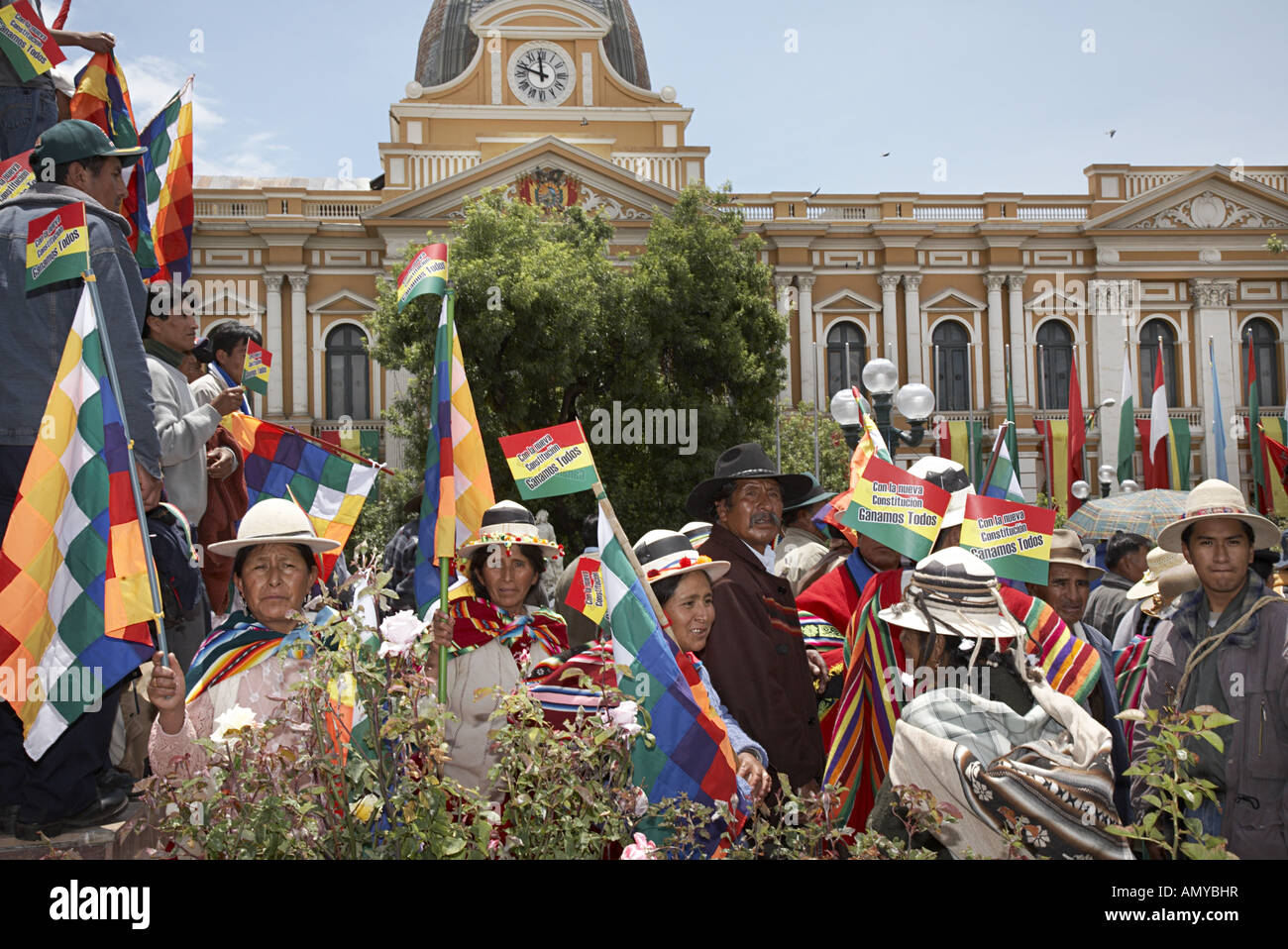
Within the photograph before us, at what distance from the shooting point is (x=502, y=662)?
447cm

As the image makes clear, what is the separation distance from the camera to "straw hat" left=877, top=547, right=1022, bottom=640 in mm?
3455

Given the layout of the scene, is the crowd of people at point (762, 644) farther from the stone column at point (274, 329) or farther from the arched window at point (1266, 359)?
the arched window at point (1266, 359)

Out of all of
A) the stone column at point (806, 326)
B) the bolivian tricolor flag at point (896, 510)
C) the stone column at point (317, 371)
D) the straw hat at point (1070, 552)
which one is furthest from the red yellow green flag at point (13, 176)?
the stone column at point (806, 326)

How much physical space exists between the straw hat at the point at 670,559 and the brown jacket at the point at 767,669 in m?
0.29

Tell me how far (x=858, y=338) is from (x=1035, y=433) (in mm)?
5553

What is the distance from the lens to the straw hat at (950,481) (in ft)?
17.6

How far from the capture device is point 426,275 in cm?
512

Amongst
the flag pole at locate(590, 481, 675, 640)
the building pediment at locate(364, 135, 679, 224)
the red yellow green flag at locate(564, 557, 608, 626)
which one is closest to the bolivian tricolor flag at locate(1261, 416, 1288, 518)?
the red yellow green flag at locate(564, 557, 608, 626)

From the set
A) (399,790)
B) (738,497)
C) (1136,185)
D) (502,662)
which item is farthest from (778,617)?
(1136,185)

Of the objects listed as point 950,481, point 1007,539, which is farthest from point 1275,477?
point 1007,539

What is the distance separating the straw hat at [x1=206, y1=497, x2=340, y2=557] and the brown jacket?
4.82 ft

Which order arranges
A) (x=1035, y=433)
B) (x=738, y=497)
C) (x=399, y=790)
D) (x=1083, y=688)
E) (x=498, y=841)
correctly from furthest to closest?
(x=1035, y=433), (x=738, y=497), (x=1083, y=688), (x=498, y=841), (x=399, y=790)

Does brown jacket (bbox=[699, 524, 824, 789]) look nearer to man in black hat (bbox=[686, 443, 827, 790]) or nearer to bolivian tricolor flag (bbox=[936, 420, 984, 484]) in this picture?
man in black hat (bbox=[686, 443, 827, 790])
